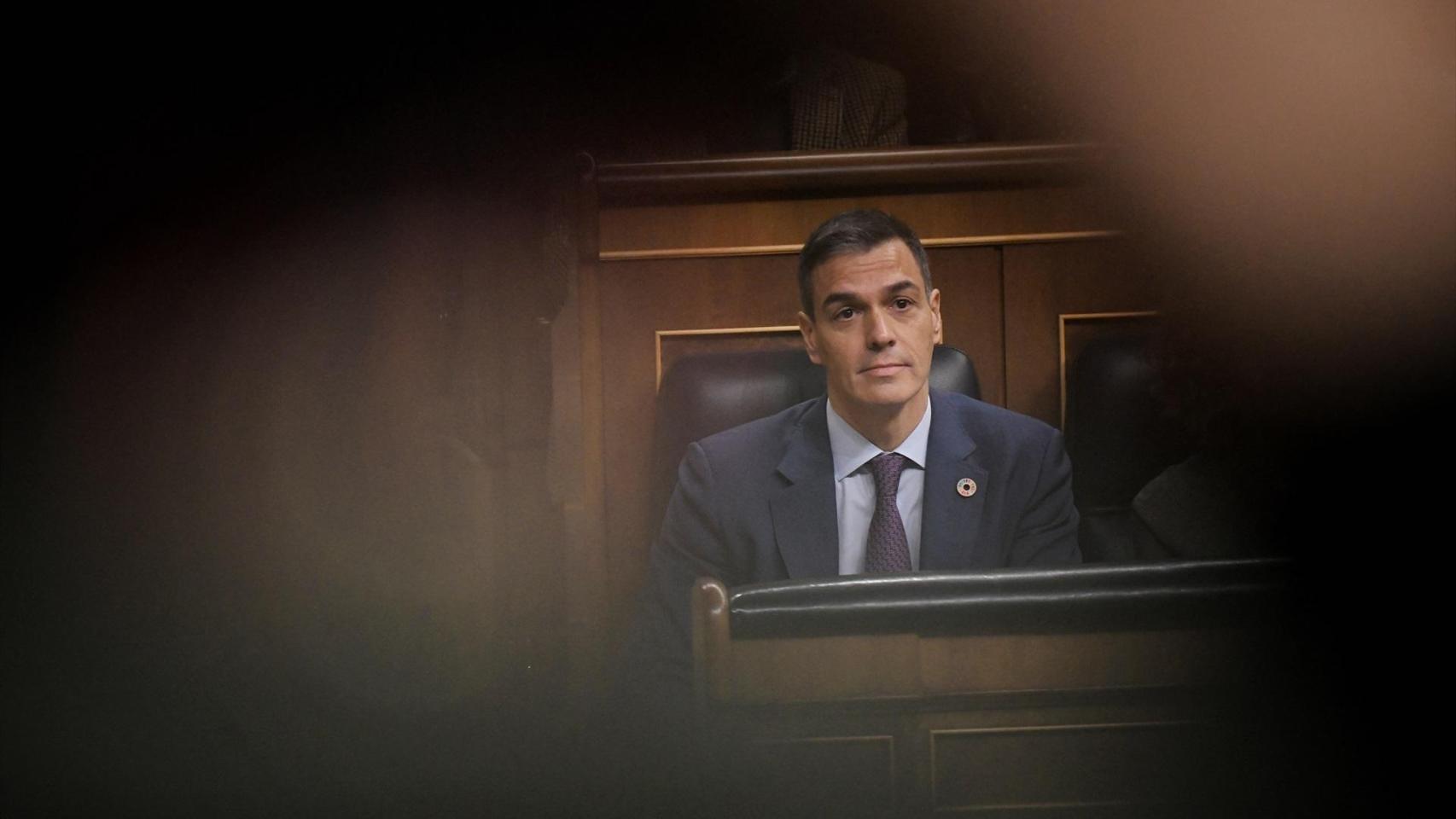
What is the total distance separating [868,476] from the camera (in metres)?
0.78

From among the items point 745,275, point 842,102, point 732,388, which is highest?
point 842,102

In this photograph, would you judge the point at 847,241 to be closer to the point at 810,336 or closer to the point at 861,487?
the point at 810,336

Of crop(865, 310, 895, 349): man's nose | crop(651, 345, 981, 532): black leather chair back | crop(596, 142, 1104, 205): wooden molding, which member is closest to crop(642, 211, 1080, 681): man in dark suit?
crop(865, 310, 895, 349): man's nose

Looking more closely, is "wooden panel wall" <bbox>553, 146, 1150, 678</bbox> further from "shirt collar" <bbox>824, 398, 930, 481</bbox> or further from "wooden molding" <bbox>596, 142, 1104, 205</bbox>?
"shirt collar" <bbox>824, 398, 930, 481</bbox>

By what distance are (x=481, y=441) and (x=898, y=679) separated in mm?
601

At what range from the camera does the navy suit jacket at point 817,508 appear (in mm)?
739

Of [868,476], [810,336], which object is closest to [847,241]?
[810,336]

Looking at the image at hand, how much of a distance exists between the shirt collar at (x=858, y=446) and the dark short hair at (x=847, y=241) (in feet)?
0.30

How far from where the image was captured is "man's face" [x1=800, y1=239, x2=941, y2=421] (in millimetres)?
764

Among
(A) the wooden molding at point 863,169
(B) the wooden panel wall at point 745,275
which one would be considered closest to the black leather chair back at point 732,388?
(B) the wooden panel wall at point 745,275

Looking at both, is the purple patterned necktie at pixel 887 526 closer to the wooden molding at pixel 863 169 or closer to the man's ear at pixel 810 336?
the man's ear at pixel 810 336

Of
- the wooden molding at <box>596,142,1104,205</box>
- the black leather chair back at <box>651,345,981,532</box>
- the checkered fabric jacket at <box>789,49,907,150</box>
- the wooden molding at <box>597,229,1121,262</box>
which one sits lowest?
the black leather chair back at <box>651,345,981,532</box>

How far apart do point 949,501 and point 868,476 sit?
63 millimetres

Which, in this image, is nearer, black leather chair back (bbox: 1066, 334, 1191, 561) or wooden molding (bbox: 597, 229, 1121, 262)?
black leather chair back (bbox: 1066, 334, 1191, 561)
